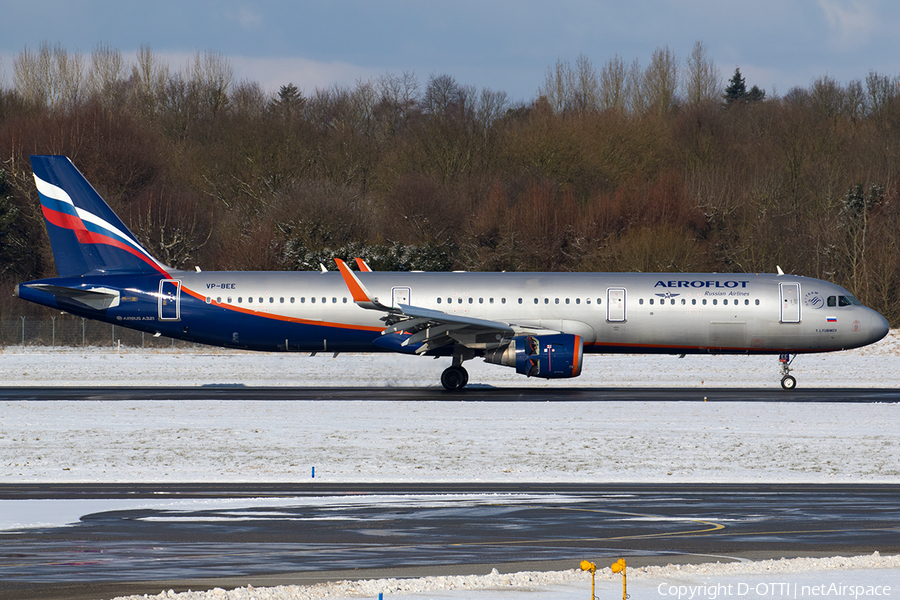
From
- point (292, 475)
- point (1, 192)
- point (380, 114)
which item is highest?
point (380, 114)

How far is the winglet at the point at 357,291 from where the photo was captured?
28.5m

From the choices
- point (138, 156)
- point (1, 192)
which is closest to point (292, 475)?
point (1, 192)

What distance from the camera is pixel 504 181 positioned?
72.0 m

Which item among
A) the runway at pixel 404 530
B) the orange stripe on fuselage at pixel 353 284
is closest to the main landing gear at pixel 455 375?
the orange stripe on fuselage at pixel 353 284

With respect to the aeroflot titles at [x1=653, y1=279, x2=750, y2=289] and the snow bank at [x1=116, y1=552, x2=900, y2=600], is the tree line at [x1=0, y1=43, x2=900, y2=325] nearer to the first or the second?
the aeroflot titles at [x1=653, y1=279, x2=750, y2=289]

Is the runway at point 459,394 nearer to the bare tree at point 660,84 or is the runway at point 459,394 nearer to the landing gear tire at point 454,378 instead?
Answer: the landing gear tire at point 454,378

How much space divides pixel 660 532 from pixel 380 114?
82945 mm

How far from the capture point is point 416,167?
75312 millimetres

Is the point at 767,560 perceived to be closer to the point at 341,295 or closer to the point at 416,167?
the point at 341,295

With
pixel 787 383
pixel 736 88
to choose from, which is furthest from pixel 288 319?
pixel 736 88

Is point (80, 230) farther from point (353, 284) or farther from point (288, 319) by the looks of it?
point (353, 284)

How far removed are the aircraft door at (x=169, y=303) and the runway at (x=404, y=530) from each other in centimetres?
1630

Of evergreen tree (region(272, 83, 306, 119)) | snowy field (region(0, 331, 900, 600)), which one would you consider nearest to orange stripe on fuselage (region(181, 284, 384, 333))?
snowy field (region(0, 331, 900, 600))

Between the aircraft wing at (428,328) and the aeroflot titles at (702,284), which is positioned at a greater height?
the aeroflot titles at (702,284)
